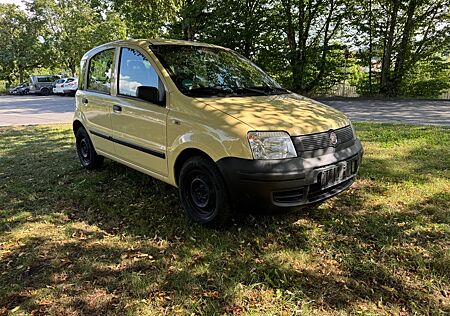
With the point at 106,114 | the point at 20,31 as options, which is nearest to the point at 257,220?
the point at 106,114

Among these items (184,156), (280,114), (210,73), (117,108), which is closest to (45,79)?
(117,108)

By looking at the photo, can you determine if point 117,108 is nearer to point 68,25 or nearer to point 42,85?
point 42,85

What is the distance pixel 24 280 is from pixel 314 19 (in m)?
18.1

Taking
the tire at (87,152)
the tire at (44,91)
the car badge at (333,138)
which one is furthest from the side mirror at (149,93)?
the tire at (44,91)

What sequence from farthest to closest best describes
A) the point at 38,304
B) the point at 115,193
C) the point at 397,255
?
the point at 115,193, the point at 397,255, the point at 38,304

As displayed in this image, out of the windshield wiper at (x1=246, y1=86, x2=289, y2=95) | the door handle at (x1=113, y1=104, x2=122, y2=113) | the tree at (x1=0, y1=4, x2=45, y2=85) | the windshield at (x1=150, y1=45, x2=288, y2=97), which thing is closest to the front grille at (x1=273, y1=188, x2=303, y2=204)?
the windshield at (x1=150, y1=45, x2=288, y2=97)

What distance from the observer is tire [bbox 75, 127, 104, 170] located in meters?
5.21

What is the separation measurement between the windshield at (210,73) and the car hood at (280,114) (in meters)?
0.24

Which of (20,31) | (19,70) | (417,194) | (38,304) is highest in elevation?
(20,31)

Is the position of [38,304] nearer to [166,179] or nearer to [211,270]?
[211,270]

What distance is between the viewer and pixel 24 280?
2703mm

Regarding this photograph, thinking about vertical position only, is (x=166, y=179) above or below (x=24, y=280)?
above

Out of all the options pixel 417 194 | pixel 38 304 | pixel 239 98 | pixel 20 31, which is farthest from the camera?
pixel 20 31

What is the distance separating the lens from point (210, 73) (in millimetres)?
3904
